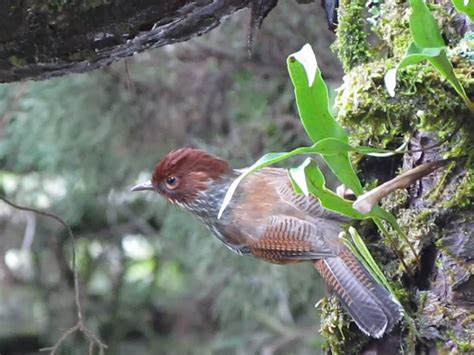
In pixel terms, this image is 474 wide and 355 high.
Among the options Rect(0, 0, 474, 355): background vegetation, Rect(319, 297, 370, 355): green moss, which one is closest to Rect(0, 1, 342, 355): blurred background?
Rect(0, 0, 474, 355): background vegetation

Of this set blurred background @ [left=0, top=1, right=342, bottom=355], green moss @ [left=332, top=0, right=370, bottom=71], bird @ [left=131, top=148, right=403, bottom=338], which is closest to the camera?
bird @ [left=131, top=148, right=403, bottom=338]

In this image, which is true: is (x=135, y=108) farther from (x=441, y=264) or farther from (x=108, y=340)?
(x=441, y=264)

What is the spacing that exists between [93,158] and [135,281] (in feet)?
3.41

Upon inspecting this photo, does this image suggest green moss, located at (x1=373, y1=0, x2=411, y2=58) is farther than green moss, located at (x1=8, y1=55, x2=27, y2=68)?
No

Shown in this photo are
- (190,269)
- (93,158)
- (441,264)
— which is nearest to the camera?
(441,264)

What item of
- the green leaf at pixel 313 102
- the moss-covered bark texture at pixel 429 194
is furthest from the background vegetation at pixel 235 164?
the green leaf at pixel 313 102

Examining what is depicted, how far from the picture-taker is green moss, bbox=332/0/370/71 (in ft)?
5.73

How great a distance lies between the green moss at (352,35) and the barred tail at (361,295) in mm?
421

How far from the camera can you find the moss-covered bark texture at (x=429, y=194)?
143 cm

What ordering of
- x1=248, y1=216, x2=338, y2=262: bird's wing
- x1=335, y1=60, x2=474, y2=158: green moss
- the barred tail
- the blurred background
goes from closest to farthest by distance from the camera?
x1=335, y1=60, x2=474, y2=158: green moss → the barred tail → x1=248, y1=216, x2=338, y2=262: bird's wing → the blurred background

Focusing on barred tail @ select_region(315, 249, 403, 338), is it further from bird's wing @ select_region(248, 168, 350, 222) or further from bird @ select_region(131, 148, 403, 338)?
bird's wing @ select_region(248, 168, 350, 222)

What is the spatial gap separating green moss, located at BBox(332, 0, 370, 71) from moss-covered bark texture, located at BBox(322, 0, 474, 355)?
0.39 ft

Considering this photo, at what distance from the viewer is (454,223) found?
1.49 meters

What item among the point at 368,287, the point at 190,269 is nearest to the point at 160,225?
the point at 190,269
